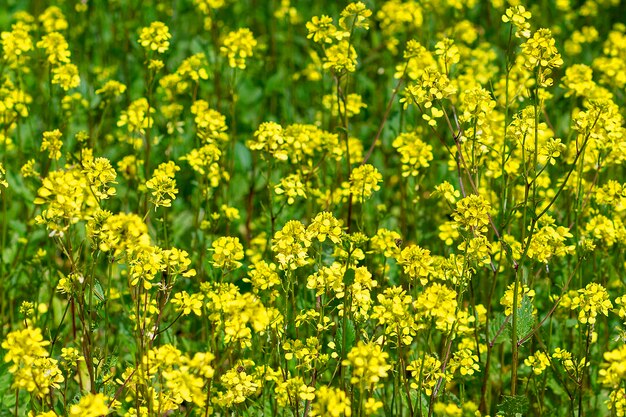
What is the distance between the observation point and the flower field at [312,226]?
9.38 ft

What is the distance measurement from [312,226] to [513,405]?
0.89 meters

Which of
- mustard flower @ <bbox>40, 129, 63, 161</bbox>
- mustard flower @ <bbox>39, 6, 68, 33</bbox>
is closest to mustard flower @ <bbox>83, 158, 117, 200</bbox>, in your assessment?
mustard flower @ <bbox>40, 129, 63, 161</bbox>

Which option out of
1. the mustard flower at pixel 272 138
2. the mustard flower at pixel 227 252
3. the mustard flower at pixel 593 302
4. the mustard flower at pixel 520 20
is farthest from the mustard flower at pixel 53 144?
the mustard flower at pixel 593 302

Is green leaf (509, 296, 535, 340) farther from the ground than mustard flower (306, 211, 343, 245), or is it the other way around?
mustard flower (306, 211, 343, 245)

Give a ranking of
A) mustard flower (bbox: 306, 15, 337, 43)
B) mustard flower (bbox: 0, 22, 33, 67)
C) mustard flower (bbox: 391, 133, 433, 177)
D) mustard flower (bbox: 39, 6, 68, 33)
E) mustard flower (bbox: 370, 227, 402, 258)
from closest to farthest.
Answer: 1. mustard flower (bbox: 370, 227, 402, 258)
2. mustard flower (bbox: 306, 15, 337, 43)
3. mustard flower (bbox: 391, 133, 433, 177)
4. mustard flower (bbox: 0, 22, 33, 67)
5. mustard flower (bbox: 39, 6, 68, 33)

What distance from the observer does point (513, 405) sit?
9.95 ft

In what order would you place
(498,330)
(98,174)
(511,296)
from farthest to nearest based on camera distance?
1. (498,330)
2. (511,296)
3. (98,174)

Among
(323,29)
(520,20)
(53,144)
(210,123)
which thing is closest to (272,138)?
(210,123)

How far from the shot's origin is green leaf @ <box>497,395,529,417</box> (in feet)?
9.89

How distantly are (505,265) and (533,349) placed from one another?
404 millimetres

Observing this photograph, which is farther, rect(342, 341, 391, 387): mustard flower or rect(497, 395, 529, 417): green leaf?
rect(497, 395, 529, 417): green leaf

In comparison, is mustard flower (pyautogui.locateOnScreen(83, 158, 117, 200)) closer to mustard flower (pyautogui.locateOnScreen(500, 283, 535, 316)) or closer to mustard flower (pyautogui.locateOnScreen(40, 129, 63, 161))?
mustard flower (pyautogui.locateOnScreen(40, 129, 63, 161))

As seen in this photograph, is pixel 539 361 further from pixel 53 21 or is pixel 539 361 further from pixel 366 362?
pixel 53 21

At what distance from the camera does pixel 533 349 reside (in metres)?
3.70
